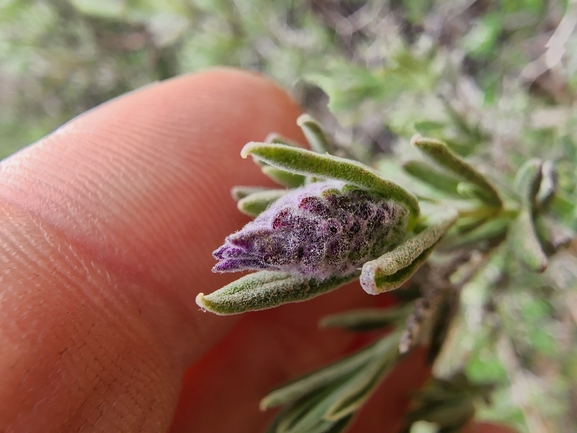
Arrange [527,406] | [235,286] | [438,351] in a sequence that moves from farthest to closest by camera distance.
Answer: [527,406] < [438,351] < [235,286]

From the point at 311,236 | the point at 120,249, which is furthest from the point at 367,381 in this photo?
the point at 120,249

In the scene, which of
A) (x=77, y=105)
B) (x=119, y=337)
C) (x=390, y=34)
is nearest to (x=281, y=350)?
(x=119, y=337)

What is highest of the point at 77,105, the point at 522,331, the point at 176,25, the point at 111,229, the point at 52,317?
the point at 77,105

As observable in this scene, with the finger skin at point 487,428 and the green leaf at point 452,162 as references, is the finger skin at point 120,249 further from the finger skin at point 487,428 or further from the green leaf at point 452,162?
the finger skin at point 487,428

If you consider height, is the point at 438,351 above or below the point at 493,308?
above

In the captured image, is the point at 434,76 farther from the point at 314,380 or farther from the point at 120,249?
the point at 120,249

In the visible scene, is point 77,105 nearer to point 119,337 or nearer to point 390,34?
point 390,34
